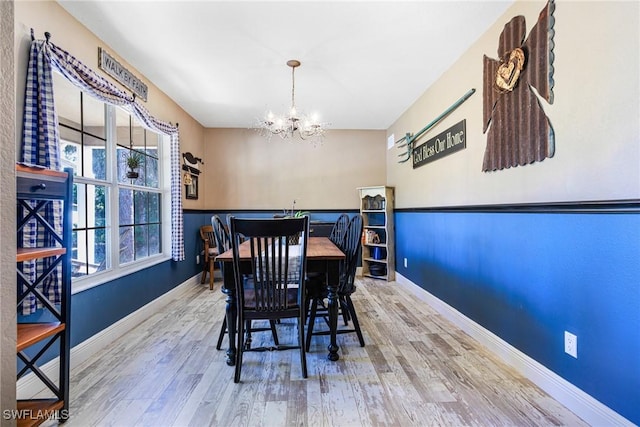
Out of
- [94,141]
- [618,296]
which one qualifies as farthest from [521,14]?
[94,141]

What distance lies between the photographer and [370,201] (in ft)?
16.2

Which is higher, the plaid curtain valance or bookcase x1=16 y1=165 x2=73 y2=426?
the plaid curtain valance

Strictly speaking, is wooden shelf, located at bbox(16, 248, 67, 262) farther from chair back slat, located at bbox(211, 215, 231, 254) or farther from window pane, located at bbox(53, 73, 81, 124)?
window pane, located at bbox(53, 73, 81, 124)

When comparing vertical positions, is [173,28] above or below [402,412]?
above

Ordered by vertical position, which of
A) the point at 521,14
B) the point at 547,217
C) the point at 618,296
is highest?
the point at 521,14

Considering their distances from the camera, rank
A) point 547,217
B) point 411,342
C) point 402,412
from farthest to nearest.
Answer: point 411,342 → point 547,217 → point 402,412

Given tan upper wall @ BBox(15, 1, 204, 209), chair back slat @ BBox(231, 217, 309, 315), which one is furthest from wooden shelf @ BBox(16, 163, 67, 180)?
chair back slat @ BBox(231, 217, 309, 315)

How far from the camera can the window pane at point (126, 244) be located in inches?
110

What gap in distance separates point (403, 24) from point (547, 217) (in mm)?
1655

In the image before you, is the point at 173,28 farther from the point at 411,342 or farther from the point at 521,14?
the point at 411,342

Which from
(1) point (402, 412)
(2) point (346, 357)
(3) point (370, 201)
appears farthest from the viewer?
(3) point (370, 201)

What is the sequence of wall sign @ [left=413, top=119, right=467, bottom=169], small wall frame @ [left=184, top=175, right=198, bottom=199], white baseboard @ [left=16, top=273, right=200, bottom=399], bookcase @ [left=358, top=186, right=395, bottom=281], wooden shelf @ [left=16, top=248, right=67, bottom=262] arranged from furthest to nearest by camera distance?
bookcase @ [left=358, top=186, right=395, bottom=281]
small wall frame @ [left=184, top=175, right=198, bottom=199]
wall sign @ [left=413, top=119, right=467, bottom=169]
white baseboard @ [left=16, top=273, right=200, bottom=399]
wooden shelf @ [left=16, top=248, right=67, bottom=262]

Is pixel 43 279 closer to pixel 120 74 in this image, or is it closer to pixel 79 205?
pixel 79 205

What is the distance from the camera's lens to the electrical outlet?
154 cm
